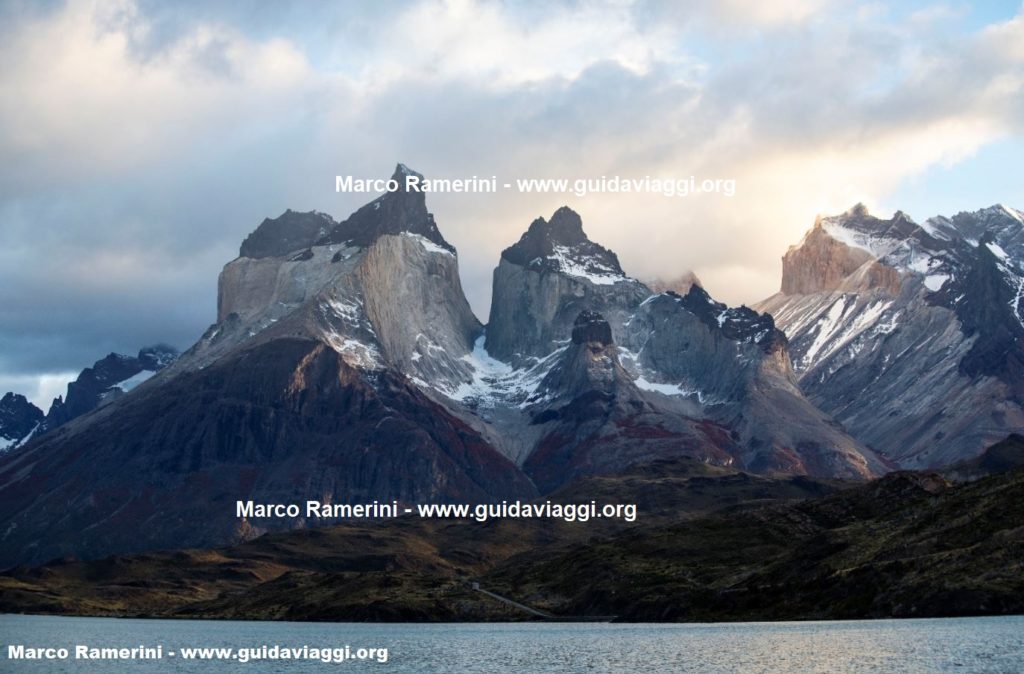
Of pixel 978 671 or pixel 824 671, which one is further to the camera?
pixel 824 671

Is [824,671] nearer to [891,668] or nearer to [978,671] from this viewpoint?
[891,668]

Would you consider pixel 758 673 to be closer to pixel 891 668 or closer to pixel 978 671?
pixel 891 668

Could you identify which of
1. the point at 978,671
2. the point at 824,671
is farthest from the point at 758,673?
the point at 978,671

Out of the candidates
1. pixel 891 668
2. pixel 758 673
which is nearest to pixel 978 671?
pixel 891 668

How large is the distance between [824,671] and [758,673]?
8.60 meters

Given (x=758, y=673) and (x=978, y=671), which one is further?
(x=758, y=673)

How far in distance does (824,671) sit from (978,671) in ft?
67.9

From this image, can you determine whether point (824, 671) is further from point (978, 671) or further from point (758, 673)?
point (978, 671)

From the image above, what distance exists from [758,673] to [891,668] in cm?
1674

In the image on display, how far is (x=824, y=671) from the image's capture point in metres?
196

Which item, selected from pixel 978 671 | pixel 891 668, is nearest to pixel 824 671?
pixel 891 668

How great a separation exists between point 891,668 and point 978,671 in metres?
13.8

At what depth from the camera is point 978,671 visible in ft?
597

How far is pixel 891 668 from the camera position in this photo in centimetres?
19338
